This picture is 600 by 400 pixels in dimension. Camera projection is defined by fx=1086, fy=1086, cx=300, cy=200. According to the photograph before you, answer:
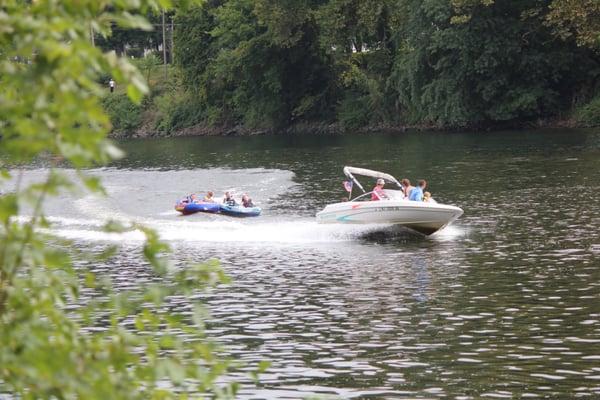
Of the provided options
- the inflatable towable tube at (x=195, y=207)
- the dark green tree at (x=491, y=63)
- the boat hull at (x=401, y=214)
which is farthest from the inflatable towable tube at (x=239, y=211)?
the dark green tree at (x=491, y=63)

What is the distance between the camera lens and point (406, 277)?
84.8 ft

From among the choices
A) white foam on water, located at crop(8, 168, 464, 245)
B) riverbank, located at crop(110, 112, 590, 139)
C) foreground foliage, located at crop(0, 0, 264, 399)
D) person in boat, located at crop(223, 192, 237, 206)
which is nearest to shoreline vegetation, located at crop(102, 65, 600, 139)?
riverbank, located at crop(110, 112, 590, 139)

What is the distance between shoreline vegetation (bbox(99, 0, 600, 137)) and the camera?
78.9 meters

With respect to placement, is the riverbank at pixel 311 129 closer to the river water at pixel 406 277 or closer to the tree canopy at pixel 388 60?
the tree canopy at pixel 388 60

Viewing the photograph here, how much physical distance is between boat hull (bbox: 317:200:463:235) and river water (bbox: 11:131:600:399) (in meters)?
0.41

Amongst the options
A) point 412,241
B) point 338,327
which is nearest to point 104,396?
point 338,327

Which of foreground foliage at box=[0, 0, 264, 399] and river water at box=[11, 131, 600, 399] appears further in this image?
river water at box=[11, 131, 600, 399]

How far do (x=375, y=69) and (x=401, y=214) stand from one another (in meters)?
61.6

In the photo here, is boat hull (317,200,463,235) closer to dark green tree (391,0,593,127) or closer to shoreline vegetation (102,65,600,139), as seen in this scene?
dark green tree (391,0,593,127)

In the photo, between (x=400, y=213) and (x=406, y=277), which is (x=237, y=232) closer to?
(x=400, y=213)

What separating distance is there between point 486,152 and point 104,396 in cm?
5740

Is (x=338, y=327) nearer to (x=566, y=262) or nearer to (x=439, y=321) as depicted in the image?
(x=439, y=321)

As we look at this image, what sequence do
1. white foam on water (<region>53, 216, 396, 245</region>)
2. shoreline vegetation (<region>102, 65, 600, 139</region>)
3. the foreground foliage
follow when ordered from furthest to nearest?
shoreline vegetation (<region>102, 65, 600, 139</region>), white foam on water (<region>53, 216, 396, 245</region>), the foreground foliage

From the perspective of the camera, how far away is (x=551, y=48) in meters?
80.9
